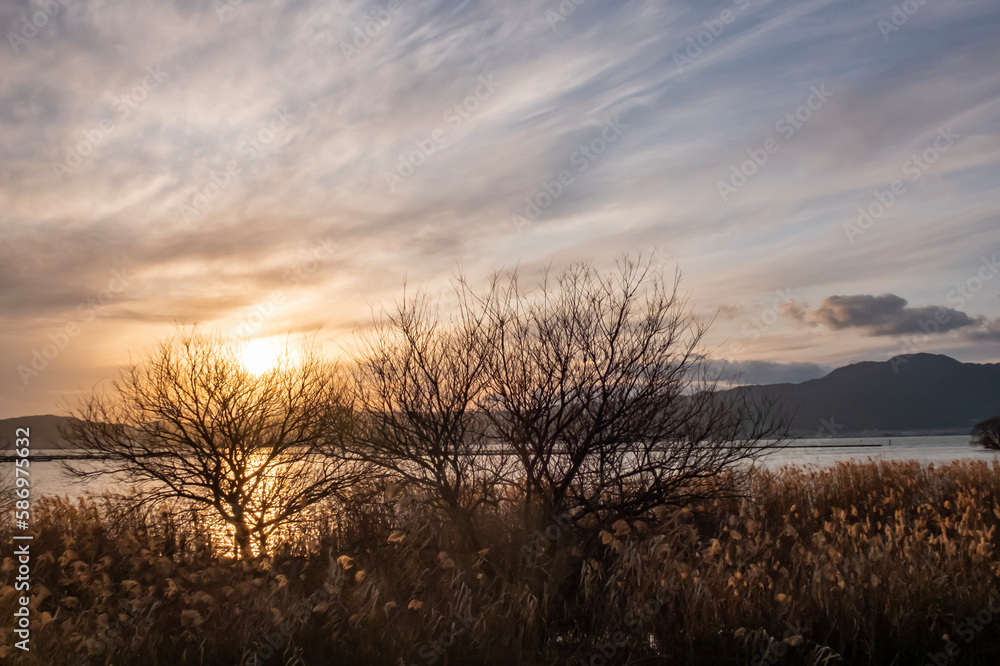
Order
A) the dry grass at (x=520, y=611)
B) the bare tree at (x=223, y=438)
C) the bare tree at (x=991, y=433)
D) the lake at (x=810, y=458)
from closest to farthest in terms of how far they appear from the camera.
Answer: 1. the dry grass at (x=520, y=611)
2. the bare tree at (x=223, y=438)
3. the lake at (x=810, y=458)
4. the bare tree at (x=991, y=433)

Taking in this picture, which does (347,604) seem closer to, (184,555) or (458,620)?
(458,620)

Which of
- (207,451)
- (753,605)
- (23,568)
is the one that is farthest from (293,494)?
(753,605)

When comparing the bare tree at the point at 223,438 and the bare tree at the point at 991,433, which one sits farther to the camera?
the bare tree at the point at 991,433

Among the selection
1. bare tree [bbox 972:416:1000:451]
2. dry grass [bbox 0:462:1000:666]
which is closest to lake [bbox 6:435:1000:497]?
bare tree [bbox 972:416:1000:451]

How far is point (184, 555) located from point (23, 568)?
78.2 inches

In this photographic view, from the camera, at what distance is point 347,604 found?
657 centimetres

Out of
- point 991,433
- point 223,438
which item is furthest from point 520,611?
point 991,433

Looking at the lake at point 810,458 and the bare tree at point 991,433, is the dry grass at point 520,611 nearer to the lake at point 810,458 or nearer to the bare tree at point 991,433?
the lake at point 810,458

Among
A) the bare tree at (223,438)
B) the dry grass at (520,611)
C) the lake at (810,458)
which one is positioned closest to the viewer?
the dry grass at (520,611)

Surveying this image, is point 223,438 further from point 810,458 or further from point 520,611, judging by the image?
point 810,458

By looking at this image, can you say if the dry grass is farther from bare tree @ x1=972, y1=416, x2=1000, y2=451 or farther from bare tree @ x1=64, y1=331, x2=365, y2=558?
bare tree @ x1=972, y1=416, x2=1000, y2=451

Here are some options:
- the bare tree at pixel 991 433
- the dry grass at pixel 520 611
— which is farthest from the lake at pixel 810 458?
the dry grass at pixel 520 611

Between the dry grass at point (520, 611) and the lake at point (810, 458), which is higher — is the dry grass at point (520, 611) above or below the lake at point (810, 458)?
above

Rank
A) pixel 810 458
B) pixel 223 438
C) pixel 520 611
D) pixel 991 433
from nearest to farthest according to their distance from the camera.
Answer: pixel 520 611, pixel 223 438, pixel 991 433, pixel 810 458
